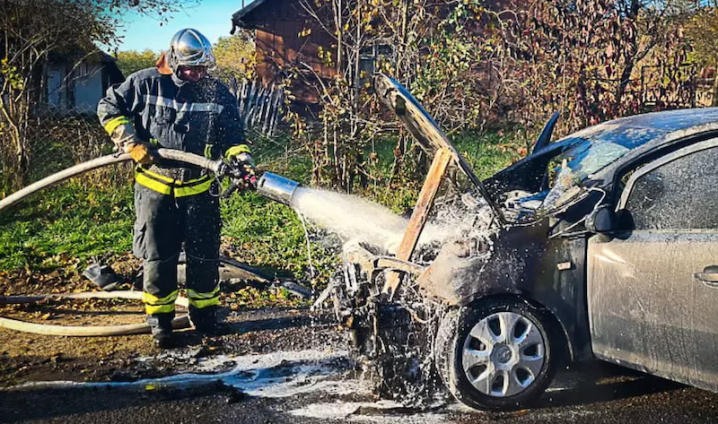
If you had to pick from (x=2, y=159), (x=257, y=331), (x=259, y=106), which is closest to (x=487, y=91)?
(x=257, y=331)

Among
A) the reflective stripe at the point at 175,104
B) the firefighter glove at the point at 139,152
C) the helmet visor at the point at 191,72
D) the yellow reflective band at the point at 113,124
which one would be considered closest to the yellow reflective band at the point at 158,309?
the firefighter glove at the point at 139,152

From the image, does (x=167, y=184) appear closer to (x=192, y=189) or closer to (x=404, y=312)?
(x=192, y=189)

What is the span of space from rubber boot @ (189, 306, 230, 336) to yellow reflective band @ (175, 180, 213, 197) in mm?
917

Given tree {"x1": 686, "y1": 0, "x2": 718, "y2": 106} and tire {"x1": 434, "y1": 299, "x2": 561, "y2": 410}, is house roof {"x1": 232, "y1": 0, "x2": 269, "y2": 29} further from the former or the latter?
tire {"x1": 434, "y1": 299, "x2": 561, "y2": 410}

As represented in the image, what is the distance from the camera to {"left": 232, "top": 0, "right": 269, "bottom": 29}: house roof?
2041 centimetres

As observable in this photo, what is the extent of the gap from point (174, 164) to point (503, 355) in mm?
2878

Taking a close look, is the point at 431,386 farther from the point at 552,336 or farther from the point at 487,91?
the point at 487,91

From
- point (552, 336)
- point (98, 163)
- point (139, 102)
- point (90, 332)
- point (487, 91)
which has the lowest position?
point (90, 332)

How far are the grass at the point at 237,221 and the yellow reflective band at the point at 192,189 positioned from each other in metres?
1.95

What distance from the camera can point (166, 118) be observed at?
221 inches

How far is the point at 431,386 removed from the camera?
463cm

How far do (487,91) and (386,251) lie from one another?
5526 millimetres

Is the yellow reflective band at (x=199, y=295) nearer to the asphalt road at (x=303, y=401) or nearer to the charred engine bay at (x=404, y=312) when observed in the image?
the asphalt road at (x=303, y=401)

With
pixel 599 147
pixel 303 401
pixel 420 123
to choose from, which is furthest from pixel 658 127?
pixel 303 401
